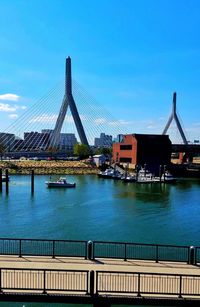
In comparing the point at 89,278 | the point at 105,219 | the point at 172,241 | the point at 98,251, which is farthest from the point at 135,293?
the point at 105,219

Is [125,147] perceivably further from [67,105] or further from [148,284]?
[148,284]

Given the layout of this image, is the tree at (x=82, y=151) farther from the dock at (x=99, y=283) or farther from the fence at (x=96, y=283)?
the fence at (x=96, y=283)

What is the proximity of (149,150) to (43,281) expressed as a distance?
9095cm

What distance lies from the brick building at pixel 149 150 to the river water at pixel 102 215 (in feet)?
123

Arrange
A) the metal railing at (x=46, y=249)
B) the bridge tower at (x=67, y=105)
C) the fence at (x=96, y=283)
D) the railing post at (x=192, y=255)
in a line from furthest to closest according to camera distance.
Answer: the bridge tower at (x=67, y=105) < the metal railing at (x=46, y=249) < the railing post at (x=192, y=255) < the fence at (x=96, y=283)

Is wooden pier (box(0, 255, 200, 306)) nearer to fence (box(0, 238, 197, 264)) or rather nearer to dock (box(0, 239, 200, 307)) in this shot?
dock (box(0, 239, 200, 307))

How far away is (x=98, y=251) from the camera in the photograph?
24594 mm

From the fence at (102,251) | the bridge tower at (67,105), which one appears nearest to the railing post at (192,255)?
the fence at (102,251)

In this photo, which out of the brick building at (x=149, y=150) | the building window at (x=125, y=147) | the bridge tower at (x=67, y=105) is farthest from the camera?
the bridge tower at (x=67, y=105)

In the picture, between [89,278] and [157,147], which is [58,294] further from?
[157,147]

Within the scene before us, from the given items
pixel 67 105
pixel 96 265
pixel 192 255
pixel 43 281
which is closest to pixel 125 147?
pixel 67 105

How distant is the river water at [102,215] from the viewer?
32219mm

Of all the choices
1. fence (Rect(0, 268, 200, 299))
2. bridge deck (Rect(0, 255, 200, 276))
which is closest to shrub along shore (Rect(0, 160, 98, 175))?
bridge deck (Rect(0, 255, 200, 276))

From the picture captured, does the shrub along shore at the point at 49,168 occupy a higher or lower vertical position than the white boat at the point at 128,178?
higher
